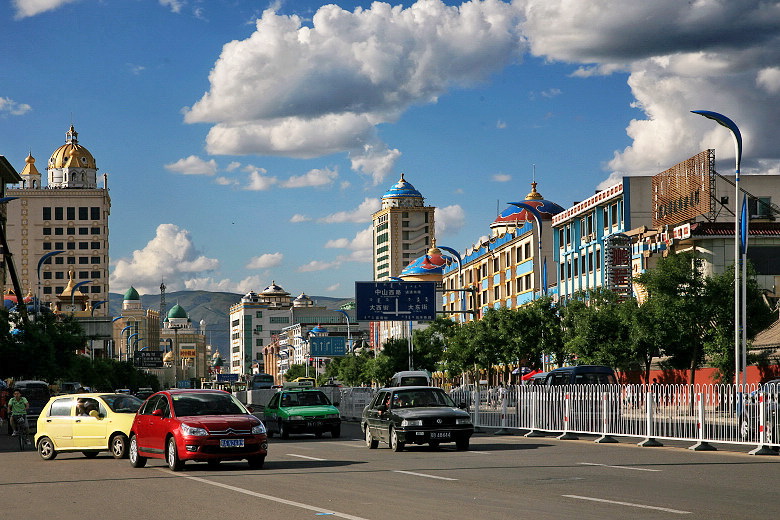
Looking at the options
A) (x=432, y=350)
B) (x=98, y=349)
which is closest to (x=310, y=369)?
Result: (x=98, y=349)

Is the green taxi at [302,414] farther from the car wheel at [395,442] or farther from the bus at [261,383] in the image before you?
the bus at [261,383]

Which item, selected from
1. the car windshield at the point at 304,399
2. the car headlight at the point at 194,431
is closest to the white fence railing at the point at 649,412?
the car windshield at the point at 304,399

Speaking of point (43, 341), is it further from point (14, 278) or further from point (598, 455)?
point (598, 455)

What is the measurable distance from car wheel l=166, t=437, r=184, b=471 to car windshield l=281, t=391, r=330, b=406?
14.7m

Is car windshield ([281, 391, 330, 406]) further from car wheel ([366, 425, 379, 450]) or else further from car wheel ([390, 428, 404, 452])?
car wheel ([390, 428, 404, 452])

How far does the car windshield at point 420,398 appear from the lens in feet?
86.2

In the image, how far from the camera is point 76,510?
14016 millimetres

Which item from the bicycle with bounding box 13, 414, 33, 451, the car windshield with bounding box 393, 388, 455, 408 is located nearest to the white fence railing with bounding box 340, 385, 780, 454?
the car windshield with bounding box 393, 388, 455, 408

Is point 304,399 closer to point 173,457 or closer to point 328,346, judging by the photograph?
point 173,457

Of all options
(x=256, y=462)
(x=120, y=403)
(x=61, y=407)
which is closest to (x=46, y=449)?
(x=61, y=407)

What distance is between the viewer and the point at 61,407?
25.0 meters

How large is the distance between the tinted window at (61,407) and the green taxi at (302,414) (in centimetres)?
975

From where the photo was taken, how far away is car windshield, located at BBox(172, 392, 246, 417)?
20656mm

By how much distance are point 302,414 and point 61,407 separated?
10.1 meters
